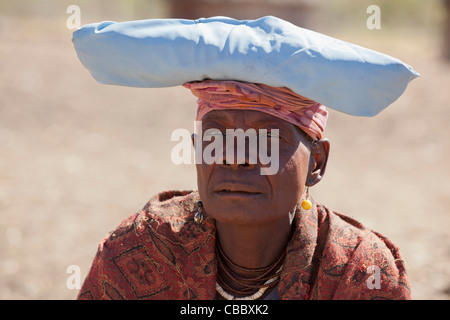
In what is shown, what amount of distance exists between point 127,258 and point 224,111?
864 mm

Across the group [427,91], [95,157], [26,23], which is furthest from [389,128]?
[26,23]

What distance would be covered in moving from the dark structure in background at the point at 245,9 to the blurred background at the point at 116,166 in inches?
232

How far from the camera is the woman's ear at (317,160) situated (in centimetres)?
281

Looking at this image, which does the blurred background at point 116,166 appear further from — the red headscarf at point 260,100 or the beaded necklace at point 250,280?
the beaded necklace at point 250,280

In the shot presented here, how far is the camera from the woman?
231cm

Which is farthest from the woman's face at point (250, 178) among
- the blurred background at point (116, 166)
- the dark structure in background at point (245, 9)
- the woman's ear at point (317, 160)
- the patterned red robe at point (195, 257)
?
the dark structure in background at point (245, 9)

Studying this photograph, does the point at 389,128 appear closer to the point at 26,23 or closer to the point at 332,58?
the point at 332,58

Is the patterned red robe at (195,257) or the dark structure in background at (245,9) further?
the dark structure in background at (245,9)

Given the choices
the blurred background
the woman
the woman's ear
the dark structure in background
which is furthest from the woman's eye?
the dark structure in background

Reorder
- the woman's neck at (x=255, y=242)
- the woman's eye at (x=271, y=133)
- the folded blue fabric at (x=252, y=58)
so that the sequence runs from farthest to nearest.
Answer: the woman's neck at (x=255, y=242), the woman's eye at (x=271, y=133), the folded blue fabric at (x=252, y=58)

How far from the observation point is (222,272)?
2.94m

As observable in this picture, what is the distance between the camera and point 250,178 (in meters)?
2.52

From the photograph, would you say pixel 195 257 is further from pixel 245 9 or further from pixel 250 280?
pixel 245 9

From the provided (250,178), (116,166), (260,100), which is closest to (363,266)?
(250,178)
